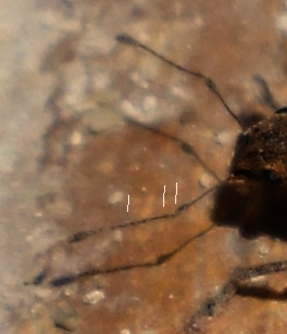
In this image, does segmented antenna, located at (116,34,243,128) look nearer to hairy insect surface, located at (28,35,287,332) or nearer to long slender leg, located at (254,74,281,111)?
hairy insect surface, located at (28,35,287,332)

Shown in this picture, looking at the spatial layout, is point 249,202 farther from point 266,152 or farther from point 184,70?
point 184,70

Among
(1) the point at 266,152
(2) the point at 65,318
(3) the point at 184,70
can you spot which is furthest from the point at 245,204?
(2) the point at 65,318

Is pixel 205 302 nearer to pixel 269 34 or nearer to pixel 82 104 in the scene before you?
pixel 82 104

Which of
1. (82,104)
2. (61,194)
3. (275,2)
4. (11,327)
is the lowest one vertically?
(11,327)

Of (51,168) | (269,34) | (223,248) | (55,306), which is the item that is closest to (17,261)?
(55,306)

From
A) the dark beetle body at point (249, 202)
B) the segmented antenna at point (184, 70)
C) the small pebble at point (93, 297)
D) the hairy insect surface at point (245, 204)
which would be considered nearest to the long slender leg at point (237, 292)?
the hairy insect surface at point (245, 204)

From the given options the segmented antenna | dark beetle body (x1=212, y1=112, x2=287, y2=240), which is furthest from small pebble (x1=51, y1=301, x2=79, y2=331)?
the segmented antenna
